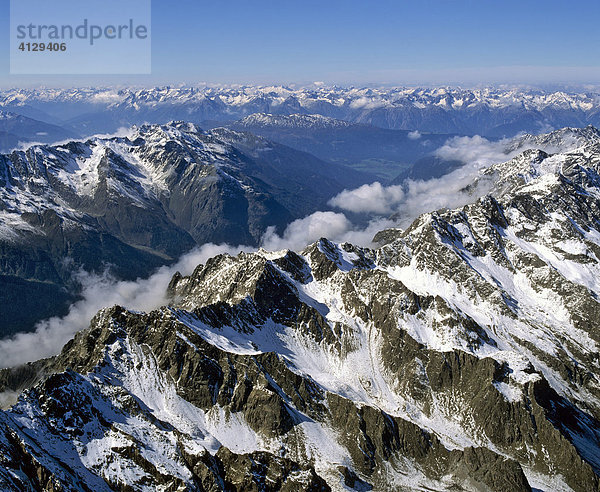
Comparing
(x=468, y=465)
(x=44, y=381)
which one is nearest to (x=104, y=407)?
(x=44, y=381)

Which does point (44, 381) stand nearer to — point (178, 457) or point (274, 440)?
point (178, 457)

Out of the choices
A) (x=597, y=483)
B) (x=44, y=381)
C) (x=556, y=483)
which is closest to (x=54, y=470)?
(x=44, y=381)

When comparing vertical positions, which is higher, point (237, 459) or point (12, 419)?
point (12, 419)

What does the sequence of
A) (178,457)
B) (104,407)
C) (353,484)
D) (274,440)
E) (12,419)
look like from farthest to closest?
1. (274,440)
2. (353,484)
3. (104,407)
4. (178,457)
5. (12,419)

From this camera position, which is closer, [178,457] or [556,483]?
[178,457]

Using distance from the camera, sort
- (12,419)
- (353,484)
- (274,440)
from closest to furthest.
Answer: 1. (12,419)
2. (353,484)
3. (274,440)

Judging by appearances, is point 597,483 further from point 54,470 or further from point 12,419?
point 12,419

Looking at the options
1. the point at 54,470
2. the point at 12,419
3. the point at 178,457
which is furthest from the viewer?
the point at 178,457

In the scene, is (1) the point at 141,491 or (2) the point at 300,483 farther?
(2) the point at 300,483

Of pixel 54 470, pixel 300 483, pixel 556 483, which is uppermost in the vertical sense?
pixel 54 470
